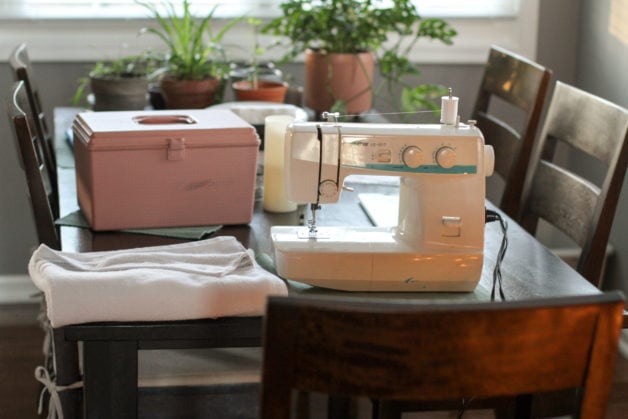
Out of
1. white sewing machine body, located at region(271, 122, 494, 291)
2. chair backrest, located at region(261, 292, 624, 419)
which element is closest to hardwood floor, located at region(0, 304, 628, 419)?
white sewing machine body, located at region(271, 122, 494, 291)

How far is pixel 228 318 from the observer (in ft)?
4.46

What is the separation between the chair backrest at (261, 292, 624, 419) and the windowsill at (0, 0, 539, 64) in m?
2.28

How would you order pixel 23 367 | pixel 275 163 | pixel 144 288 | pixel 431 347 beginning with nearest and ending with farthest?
pixel 431 347 → pixel 144 288 → pixel 275 163 → pixel 23 367

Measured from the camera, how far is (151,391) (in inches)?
65.8

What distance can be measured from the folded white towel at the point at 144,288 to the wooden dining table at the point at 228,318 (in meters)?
0.02

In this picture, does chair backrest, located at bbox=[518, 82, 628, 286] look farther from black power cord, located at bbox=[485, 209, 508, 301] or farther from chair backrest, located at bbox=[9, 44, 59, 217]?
chair backrest, located at bbox=[9, 44, 59, 217]

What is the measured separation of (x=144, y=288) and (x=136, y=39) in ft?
6.43

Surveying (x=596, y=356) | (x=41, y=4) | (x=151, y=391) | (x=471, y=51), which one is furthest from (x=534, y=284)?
(x=41, y=4)

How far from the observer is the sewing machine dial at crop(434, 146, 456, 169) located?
1.45m

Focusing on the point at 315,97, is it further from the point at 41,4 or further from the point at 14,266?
the point at 14,266

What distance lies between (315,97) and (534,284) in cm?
124

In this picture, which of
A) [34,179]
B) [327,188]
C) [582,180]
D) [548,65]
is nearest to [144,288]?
[327,188]

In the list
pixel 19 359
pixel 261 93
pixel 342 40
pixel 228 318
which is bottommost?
pixel 19 359

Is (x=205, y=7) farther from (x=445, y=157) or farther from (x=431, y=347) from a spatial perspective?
(x=431, y=347)
